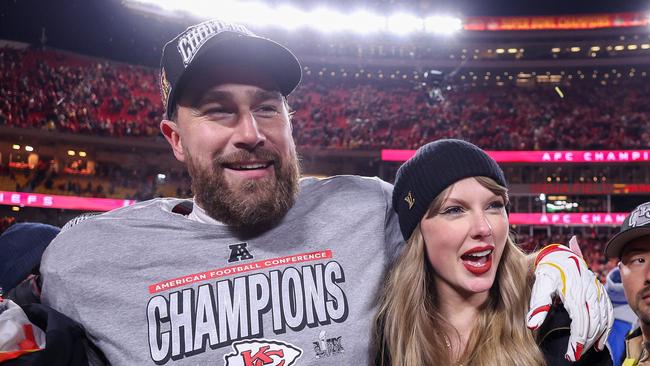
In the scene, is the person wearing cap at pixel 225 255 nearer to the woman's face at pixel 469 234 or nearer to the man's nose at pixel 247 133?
the man's nose at pixel 247 133

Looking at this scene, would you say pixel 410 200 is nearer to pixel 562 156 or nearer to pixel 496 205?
pixel 496 205

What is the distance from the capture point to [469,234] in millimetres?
2531

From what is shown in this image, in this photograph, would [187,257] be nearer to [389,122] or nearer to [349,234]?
[349,234]

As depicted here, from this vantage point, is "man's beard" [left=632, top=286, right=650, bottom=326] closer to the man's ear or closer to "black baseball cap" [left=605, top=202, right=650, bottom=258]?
"black baseball cap" [left=605, top=202, right=650, bottom=258]

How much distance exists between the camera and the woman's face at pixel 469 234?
255cm

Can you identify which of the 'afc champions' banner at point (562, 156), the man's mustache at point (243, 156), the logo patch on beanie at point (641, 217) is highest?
the man's mustache at point (243, 156)

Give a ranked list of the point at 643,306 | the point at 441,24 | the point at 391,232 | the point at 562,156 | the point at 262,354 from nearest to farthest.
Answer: the point at 262,354 → the point at 391,232 → the point at 643,306 → the point at 562,156 → the point at 441,24

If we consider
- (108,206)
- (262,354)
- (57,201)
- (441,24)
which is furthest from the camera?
(441,24)

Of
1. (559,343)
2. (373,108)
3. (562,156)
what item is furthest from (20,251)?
(373,108)

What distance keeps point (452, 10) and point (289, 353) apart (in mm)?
45016

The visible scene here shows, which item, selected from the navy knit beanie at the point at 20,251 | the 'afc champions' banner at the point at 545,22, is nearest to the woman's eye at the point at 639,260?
the navy knit beanie at the point at 20,251

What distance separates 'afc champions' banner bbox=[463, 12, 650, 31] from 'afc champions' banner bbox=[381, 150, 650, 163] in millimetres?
16641

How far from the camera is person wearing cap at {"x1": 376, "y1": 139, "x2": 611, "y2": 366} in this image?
2.54 meters

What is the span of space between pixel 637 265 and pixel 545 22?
43.5 meters
